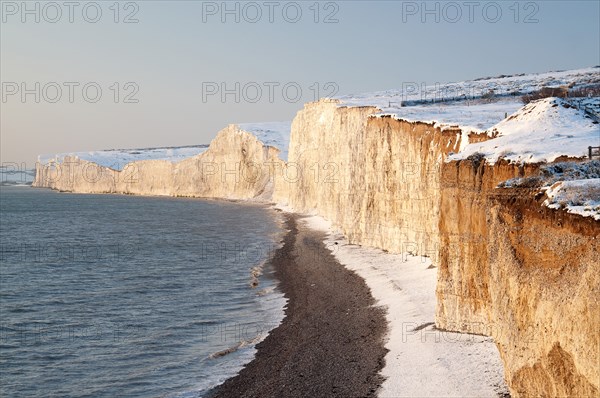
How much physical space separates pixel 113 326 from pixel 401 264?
42.4ft

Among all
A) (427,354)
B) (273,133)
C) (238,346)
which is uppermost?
(273,133)

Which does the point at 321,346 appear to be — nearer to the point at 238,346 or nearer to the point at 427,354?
the point at 238,346

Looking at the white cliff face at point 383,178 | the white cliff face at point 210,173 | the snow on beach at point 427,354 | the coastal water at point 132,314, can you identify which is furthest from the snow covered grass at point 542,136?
the white cliff face at point 210,173

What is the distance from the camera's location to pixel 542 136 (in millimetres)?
15570

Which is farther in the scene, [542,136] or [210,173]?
[210,173]

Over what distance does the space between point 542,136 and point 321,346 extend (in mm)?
8406

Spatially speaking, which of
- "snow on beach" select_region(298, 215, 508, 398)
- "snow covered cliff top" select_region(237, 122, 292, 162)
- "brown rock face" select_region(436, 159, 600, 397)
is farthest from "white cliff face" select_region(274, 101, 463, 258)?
"snow covered cliff top" select_region(237, 122, 292, 162)

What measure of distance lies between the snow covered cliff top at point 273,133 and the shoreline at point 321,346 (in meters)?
77.4

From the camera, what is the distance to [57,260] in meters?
42.4

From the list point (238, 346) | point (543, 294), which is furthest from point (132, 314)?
point (543, 294)

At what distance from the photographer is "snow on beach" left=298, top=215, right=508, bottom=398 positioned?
47.0ft

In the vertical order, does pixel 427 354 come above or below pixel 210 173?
below

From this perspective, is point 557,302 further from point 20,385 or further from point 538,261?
point 20,385

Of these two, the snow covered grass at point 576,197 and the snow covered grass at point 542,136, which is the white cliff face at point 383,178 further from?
the snow covered grass at point 576,197
